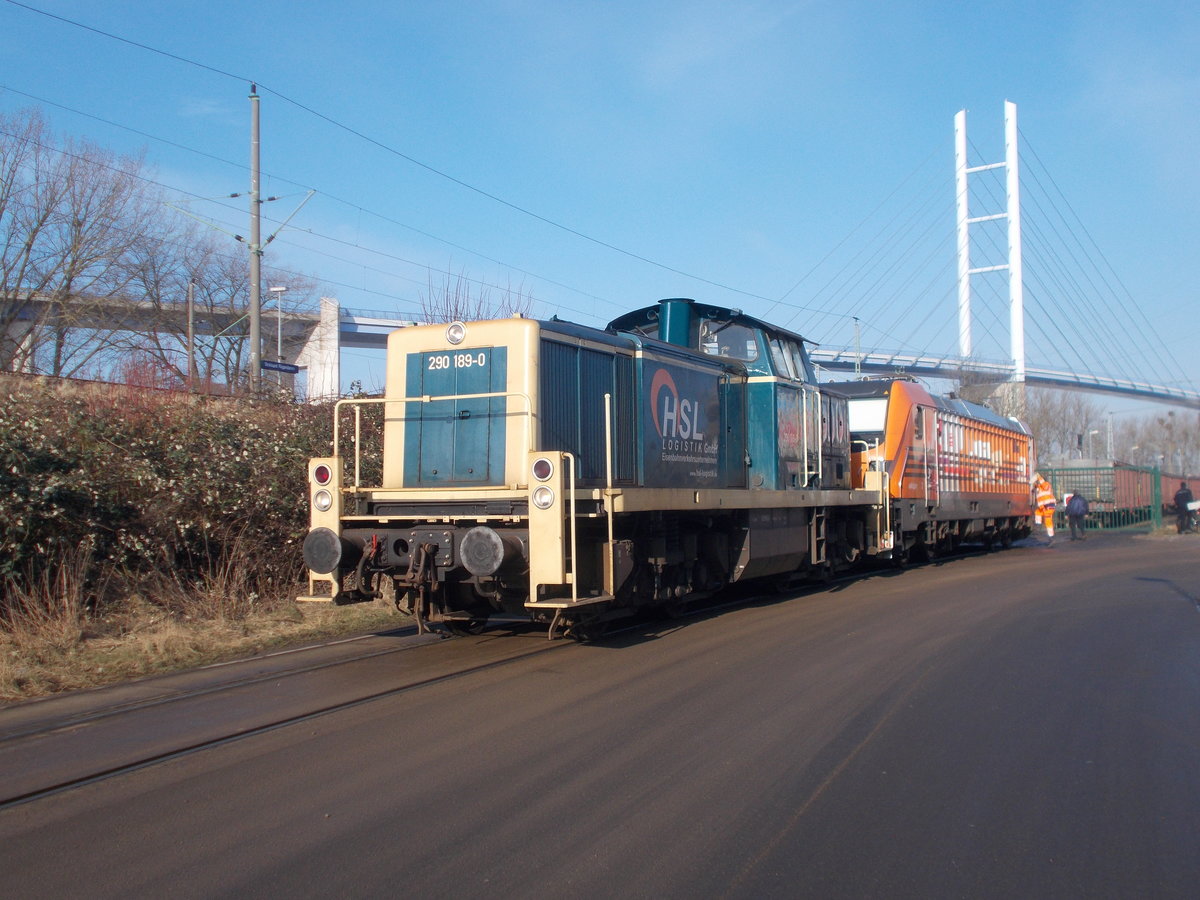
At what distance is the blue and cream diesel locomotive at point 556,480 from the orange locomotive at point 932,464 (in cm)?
465

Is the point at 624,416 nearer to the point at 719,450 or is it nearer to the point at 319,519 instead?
the point at 719,450

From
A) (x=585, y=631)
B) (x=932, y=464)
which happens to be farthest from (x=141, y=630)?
(x=932, y=464)

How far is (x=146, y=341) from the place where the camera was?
25672 millimetres

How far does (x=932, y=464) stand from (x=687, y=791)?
44.6 ft

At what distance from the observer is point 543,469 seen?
7.24 meters

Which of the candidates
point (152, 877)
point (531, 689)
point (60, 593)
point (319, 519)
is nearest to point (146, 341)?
point (60, 593)

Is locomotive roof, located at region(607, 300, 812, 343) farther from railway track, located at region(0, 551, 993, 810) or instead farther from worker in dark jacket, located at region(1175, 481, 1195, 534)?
worker in dark jacket, located at region(1175, 481, 1195, 534)

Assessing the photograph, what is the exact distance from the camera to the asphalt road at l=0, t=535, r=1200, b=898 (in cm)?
360

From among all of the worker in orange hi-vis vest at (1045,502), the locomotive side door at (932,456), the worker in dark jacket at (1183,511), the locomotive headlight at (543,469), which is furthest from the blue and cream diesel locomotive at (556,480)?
the worker in dark jacket at (1183,511)

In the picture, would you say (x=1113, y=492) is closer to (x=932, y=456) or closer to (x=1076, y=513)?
(x=1076, y=513)

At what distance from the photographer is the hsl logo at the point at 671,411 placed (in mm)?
9438

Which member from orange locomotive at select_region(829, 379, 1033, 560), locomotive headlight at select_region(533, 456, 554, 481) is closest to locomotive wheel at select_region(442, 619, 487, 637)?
locomotive headlight at select_region(533, 456, 554, 481)

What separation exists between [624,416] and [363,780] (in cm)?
505

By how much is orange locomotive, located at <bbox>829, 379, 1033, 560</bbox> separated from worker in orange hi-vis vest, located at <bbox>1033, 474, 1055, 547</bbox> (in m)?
3.84
